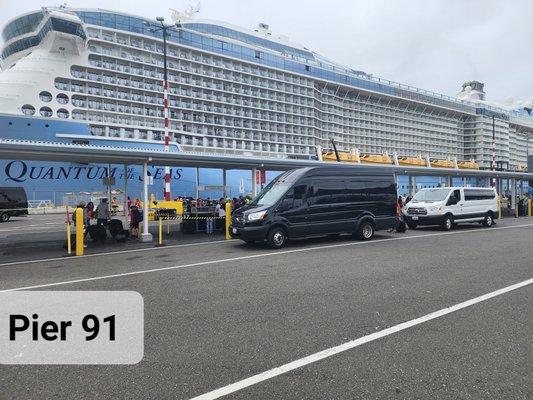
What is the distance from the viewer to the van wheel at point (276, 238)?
1066 centimetres

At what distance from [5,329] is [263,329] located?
290 centimetres

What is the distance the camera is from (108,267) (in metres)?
8.28

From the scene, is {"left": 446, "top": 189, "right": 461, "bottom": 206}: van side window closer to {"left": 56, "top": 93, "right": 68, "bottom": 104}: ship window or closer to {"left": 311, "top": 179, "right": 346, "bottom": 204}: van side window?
{"left": 311, "top": 179, "right": 346, "bottom": 204}: van side window

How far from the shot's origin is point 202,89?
42812mm

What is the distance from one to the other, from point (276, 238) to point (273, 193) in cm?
146

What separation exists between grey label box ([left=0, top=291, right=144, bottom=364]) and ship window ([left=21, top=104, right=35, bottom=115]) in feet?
98.9

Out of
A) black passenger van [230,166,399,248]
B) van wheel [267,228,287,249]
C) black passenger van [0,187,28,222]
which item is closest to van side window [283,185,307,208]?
black passenger van [230,166,399,248]

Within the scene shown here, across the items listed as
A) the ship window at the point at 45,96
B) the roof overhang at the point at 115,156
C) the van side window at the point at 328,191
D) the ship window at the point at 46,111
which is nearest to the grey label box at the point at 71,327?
the roof overhang at the point at 115,156

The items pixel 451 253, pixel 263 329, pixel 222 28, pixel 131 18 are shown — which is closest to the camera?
pixel 263 329

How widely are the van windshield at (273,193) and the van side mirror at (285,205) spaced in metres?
0.20

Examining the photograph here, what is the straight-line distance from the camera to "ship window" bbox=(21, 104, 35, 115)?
3071 cm

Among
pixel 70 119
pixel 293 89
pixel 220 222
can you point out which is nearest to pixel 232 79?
pixel 293 89

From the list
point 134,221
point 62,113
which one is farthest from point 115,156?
point 62,113

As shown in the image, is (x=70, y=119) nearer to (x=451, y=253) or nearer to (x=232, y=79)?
(x=232, y=79)
